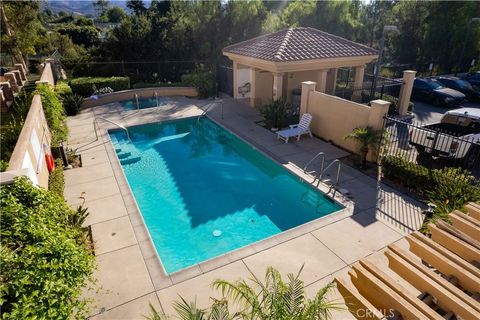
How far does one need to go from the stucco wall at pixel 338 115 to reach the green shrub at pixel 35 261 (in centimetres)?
1037

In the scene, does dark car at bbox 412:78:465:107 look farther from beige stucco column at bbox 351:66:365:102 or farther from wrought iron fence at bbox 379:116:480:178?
wrought iron fence at bbox 379:116:480:178

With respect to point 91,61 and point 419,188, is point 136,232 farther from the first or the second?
point 91,61

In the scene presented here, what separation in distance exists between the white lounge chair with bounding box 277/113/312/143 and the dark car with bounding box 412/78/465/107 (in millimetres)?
11715

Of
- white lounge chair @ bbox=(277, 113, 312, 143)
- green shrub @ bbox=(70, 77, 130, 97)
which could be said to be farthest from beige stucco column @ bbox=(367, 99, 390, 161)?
green shrub @ bbox=(70, 77, 130, 97)

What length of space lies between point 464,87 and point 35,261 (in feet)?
87.0

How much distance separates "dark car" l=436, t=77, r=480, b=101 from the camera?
2129 centimetres

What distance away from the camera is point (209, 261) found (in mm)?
7051

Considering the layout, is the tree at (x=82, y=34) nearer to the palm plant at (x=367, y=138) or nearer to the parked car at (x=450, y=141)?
the palm plant at (x=367, y=138)

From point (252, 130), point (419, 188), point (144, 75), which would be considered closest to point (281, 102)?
point (252, 130)

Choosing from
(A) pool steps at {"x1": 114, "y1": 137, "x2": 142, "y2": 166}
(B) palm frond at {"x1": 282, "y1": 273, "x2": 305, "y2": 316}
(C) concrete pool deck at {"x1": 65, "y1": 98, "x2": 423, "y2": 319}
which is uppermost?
(B) palm frond at {"x1": 282, "y1": 273, "x2": 305, "y2": 316}

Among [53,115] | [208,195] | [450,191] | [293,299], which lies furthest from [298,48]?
[293,299]

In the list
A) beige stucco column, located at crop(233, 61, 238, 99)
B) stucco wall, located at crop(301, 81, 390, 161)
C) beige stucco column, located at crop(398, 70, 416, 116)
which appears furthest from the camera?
beige stucco column, located at crop(233, 61, 238, 99)

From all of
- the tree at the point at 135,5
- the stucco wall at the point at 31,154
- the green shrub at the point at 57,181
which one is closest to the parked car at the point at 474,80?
the green shrub at the point at 57,181

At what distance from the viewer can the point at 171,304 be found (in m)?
5.99
